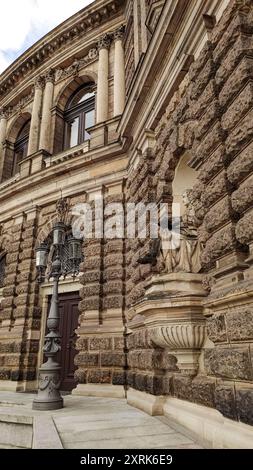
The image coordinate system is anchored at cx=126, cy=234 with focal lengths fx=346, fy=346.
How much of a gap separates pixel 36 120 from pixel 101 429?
41.5 ft

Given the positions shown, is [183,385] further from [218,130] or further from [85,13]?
[85,13]

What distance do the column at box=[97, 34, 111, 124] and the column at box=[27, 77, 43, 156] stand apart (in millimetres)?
3244

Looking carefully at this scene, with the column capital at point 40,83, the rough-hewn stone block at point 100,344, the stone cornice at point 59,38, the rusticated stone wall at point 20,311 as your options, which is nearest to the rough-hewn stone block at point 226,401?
the rough-hewn stone block at point 100,344

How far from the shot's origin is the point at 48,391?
6.33m

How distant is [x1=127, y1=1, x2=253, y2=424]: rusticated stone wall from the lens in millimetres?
3537

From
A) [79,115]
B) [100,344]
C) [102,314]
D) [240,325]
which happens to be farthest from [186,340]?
[79,115]

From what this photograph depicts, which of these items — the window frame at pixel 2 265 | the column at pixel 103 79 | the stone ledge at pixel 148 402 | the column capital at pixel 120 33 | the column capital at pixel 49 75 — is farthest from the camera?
the column capital at pixel 49 75

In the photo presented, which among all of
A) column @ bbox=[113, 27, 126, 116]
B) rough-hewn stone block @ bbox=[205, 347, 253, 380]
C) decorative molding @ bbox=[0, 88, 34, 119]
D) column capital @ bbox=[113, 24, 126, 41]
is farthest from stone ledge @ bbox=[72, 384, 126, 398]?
decorative molding @ bbox=[0, 88, 34, 119]

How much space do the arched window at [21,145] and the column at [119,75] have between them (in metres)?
5.51

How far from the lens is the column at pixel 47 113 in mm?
13539

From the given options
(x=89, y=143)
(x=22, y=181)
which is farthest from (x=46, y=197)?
(x=89, y=143)

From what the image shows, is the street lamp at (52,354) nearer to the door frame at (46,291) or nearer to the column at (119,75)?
the door frame at (46,291)
